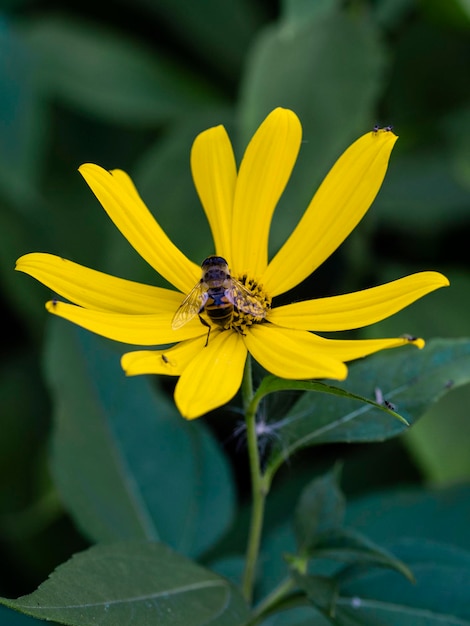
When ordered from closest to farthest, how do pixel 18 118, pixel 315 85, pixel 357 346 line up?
pixel 357 346, pixel 315 85, pixel 18 118

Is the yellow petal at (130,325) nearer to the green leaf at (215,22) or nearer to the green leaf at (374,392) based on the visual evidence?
the green leaf at (374,392)

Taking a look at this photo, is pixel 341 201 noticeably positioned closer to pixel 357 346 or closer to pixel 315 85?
pixel 357 346

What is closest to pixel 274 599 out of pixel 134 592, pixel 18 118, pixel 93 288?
pixel 134 592

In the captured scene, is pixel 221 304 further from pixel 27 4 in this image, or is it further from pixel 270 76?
pixel 27 4

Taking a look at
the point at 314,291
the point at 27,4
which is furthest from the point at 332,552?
the point at 27,4

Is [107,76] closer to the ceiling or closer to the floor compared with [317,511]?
closer to the ceiling

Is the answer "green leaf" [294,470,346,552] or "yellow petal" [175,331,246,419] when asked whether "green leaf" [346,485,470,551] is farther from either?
"yellow petal" [175,331,246,419]

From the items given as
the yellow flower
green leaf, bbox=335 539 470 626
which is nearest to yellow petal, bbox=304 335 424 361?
the yellow flower
